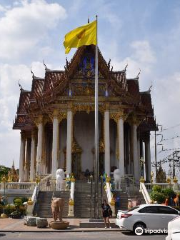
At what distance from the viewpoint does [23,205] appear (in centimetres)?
2234

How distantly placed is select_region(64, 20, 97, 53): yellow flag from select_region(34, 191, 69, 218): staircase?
983cm

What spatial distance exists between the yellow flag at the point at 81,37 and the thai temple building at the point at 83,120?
8.35m

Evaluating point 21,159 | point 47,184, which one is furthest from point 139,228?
point 21,159

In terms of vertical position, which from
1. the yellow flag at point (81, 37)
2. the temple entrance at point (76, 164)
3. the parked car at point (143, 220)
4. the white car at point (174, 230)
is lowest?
the parked car at point (143, 220)

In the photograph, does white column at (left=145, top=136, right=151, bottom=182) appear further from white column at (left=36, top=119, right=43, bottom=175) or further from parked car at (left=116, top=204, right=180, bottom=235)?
parked car at (left=116, top=204, right=180, bottom=235)

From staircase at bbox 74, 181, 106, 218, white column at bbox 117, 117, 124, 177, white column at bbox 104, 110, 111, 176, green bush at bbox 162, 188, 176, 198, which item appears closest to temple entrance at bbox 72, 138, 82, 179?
white column at bbox 104, 110, 111, 176

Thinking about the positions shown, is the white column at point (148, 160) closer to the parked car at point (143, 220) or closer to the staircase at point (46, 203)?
the staircase at point (46, 203)

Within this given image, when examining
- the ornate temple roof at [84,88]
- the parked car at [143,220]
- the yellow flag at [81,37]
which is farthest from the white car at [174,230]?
the ornate temple roof at [84,88]

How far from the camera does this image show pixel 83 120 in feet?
111

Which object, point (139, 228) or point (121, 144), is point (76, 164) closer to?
point (121, 144)

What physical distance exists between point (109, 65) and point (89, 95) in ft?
11.4

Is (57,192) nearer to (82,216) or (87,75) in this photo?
(82,216)

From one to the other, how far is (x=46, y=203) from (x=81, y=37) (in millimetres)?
11151

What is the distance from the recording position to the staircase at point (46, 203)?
21.2m
